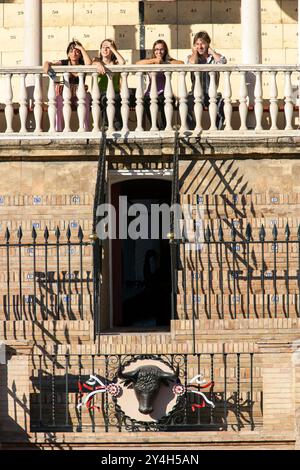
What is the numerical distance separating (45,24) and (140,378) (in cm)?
818

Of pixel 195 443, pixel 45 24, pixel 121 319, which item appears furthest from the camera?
pixel 45 24

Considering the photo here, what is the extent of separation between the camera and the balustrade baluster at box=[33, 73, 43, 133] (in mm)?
23672

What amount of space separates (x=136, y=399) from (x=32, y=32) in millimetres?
6651

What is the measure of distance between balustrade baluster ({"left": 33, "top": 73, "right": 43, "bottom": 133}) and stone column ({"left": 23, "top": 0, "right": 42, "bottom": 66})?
1669mm

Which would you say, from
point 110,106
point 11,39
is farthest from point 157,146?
point 11,39

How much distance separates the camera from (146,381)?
21125 mm

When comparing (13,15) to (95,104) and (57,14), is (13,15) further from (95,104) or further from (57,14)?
(95,104)

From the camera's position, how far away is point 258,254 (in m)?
23.2

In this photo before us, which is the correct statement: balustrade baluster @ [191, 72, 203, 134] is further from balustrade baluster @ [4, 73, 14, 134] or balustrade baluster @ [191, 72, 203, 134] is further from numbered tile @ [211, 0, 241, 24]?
numbered tile @ [211, 0, 241, 24]

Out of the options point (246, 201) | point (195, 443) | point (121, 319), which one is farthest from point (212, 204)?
point (195, 443)

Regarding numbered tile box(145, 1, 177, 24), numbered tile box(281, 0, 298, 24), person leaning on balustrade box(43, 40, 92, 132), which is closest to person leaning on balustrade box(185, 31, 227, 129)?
person leaning on balustrade box(43, 40, 92, 132)

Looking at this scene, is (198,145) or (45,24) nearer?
(198,145)

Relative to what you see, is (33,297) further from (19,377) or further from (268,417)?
(268,417)

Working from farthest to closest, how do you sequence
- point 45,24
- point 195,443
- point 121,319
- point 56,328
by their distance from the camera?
1. point 45,24
2. point 121,319
3. point 56,328
4. point 195,443
